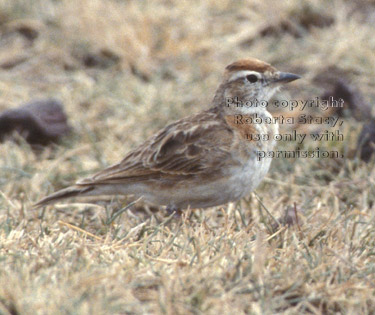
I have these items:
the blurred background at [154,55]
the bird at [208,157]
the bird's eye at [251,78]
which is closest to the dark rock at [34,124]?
the blurred background at [154,55]

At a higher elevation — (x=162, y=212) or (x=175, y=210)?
(x=175, y=210)

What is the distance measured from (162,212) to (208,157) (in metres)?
0.98

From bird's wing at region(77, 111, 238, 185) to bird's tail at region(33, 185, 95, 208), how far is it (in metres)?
0.05

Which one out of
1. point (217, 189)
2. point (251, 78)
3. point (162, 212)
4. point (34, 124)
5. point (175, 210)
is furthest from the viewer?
point (34, 124)

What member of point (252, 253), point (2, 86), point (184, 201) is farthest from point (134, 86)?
point (252, 253)

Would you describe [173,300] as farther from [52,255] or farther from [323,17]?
[323,17]

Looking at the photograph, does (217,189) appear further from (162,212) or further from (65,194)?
(65,194)

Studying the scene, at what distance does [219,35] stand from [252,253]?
219 inches

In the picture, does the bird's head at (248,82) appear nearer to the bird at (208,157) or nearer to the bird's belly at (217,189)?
the bird at (208,157)

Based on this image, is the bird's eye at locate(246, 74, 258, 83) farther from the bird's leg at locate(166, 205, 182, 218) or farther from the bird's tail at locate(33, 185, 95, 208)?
the bird's tail at locate(33, 185, 95, 208)

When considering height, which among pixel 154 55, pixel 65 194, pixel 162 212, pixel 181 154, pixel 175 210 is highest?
pixel 154 55

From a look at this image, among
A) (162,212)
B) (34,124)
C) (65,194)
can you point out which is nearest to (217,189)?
(162,212)

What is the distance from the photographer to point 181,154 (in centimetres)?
539

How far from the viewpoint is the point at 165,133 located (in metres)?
5.66
